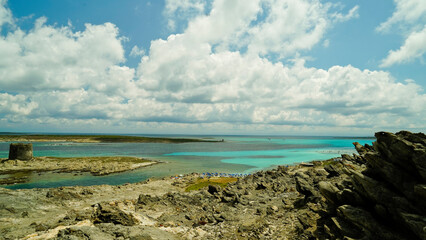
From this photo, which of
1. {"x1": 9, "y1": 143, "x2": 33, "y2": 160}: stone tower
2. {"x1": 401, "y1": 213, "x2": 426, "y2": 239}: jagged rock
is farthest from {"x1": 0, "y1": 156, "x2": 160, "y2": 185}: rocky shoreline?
{"x1": 401, "y1": 213, "x2": 426, "y2": 239}: jagged rock

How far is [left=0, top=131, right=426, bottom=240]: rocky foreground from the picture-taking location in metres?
10.3

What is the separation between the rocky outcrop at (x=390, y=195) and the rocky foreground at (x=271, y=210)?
1.3 inches

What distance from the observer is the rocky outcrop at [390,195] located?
9.51 m

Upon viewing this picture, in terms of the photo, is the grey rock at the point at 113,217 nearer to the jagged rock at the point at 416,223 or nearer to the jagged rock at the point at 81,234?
the jagged rock at the point at 81,234

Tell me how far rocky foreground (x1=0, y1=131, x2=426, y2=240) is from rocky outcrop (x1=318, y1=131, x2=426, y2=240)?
33mm

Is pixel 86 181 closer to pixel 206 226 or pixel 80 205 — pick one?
pixel 80 205

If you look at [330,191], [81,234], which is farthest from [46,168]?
[330,191]

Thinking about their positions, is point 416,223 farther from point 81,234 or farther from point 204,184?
point 204,184

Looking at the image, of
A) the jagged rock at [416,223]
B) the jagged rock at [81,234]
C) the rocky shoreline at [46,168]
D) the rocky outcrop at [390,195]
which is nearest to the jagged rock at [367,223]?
the rocky outcrop at [390,195]

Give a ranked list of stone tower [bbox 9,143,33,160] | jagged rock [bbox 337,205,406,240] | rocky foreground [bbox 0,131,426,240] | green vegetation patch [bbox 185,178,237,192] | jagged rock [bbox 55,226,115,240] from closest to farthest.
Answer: jagged rock [bbox 337,205,406,240] → rocky foreground [bbox 0,131,426,240] → jagged rock [bbox 55,226,115,240] → green vegetation patch [bbox 185,178,237,192] → stone tower [bbox 9,143,33,160]

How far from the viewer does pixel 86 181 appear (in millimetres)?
45938

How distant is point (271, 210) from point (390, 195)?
9838 millimetres

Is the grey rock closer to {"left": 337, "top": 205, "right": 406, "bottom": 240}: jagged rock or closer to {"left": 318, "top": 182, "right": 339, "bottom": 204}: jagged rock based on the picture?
{"left": 318, "top": 182, "right": 339, "bottom": 204}: jagged rock

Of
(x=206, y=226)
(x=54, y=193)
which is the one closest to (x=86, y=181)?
(x=54, y=193)
